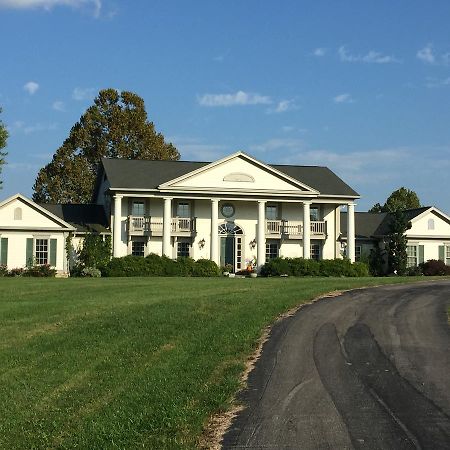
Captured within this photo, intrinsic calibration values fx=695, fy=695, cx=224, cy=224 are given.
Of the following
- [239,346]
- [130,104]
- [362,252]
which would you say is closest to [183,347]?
[239,346]

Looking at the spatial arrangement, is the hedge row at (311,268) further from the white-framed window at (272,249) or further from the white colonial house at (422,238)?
the white colonial house at (422,238)

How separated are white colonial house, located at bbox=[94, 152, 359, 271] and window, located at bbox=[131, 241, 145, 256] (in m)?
0.06

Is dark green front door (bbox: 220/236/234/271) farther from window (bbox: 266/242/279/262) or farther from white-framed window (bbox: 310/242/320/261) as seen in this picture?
white-framed window (bbox: 310/242/320/261)

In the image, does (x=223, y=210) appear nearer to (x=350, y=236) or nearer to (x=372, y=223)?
(x=350, y=236)

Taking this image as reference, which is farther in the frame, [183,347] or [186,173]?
[186,173]

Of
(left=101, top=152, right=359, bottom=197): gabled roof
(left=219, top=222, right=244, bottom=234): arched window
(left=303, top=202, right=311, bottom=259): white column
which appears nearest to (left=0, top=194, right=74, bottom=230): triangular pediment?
(left=101, top=152, right=359, bottom=197): gabled roof

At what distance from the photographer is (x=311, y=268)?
42.4 meters

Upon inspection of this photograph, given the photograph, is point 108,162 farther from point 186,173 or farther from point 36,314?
point 36,314

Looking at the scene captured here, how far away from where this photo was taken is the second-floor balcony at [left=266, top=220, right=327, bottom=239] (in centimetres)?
4541

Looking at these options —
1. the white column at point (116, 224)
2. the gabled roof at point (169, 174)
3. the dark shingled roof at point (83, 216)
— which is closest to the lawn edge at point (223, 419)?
the white column at point (116, 224)

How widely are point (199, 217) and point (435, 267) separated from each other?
1534 cm

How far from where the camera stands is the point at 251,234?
45.3 metres

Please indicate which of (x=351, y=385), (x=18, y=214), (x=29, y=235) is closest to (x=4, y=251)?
(x=29, y=235)

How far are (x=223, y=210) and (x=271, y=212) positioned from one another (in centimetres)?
329
